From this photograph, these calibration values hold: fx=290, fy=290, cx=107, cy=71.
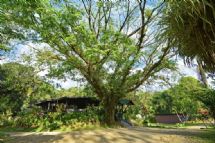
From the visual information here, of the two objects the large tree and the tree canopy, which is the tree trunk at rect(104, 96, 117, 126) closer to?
the large tree

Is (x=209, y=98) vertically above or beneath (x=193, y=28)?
beneath

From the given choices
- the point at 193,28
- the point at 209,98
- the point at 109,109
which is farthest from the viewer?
the point at 109,109

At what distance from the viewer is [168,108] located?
5153 centimetres

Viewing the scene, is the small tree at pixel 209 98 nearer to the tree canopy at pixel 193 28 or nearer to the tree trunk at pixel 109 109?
the tree canopy at pixel 193 28

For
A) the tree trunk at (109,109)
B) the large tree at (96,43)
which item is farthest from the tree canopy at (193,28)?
the tree trunk at (109,109)

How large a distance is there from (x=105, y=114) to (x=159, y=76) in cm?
505

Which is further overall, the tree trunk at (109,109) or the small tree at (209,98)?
the tree trunk at (109,109)

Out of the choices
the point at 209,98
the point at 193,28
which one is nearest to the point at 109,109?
the point at 209,98

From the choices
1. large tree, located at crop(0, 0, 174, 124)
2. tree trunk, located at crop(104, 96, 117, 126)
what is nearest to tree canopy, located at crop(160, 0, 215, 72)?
large tree, located at crop(0, 0, 174, 124)

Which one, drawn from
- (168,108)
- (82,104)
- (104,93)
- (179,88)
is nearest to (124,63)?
(104,93)

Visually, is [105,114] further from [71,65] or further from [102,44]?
[102,44]

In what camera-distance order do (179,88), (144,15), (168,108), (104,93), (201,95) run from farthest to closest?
(168,108) < (179,88) < (104,93) < (144,15) < (201,95)

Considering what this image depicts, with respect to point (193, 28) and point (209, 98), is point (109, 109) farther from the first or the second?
point (193, 28)

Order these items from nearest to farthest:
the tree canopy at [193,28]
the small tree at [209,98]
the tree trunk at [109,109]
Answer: the tree canopy at [193,28] < the small tree at [209,98] < the tree trunk at [109,109]
